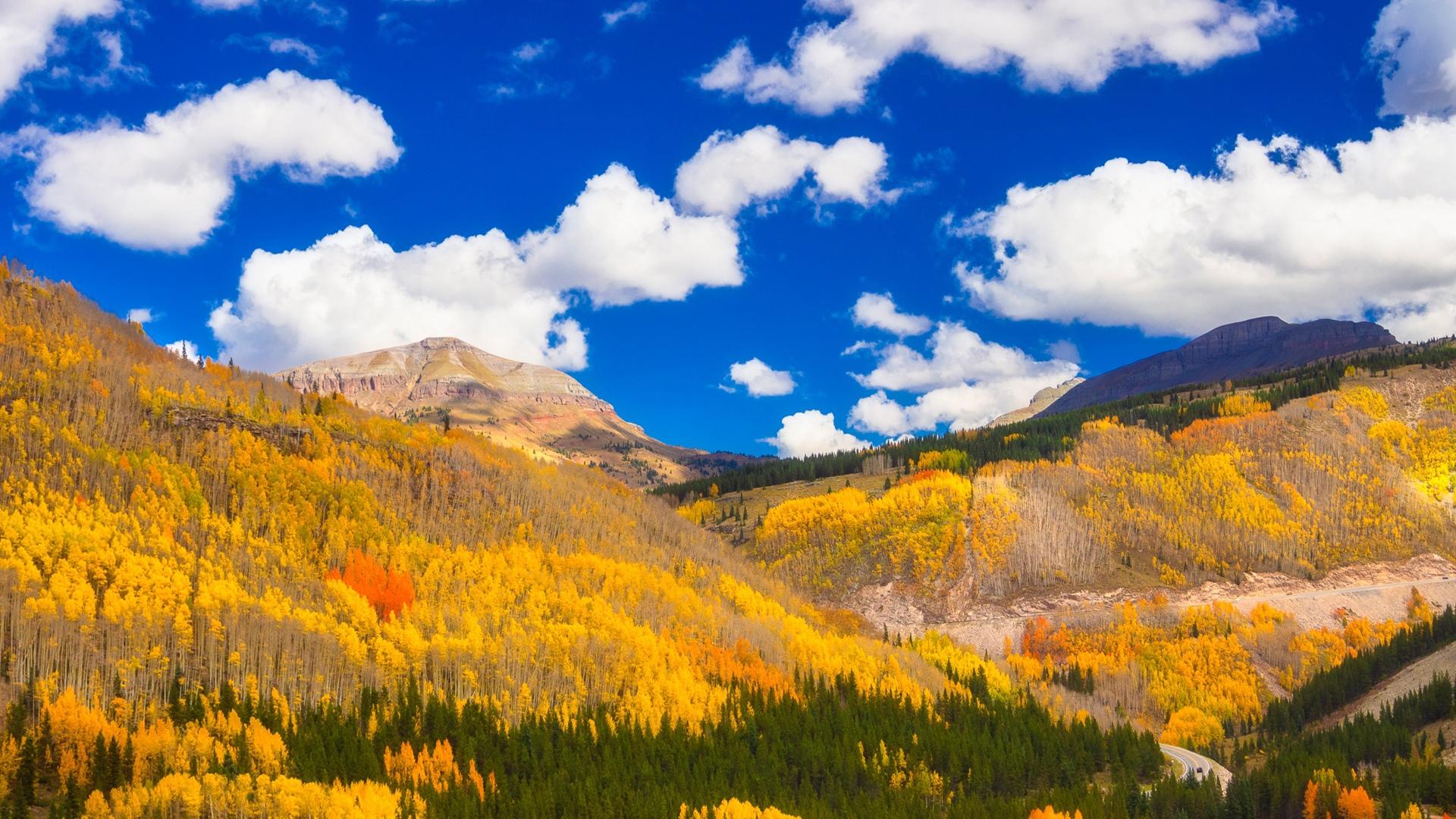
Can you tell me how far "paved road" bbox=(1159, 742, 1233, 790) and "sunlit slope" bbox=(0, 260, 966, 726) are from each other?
985 inches

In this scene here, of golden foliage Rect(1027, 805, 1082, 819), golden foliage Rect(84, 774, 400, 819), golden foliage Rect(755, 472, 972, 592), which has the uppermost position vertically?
golden foliage Rect(755, 472, 972, 592)

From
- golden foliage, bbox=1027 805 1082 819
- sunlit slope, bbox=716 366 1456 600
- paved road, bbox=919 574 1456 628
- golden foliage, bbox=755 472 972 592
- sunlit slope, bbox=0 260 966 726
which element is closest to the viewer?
golden foliage, bbox=1027 805 1082 819

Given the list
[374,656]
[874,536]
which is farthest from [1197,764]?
[874,536]

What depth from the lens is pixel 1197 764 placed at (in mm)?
97750

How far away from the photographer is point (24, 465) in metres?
89.0

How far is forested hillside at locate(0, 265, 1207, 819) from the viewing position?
6475 cm

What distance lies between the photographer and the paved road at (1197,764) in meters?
91.2

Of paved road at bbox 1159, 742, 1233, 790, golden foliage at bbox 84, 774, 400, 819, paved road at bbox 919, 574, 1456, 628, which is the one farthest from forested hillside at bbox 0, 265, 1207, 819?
paved road at bbox 919, 574, 1456, 628

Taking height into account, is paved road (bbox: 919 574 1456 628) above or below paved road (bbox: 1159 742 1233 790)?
above

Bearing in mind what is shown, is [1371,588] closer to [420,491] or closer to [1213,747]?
[1213,747]

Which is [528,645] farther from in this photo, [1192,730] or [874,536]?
[874,536]

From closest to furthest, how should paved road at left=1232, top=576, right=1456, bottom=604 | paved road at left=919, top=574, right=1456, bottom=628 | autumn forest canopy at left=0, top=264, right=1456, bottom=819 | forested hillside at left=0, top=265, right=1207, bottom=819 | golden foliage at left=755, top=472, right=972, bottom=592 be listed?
forested hillside at left=0, top=265, right=1207, bottom=819 → autumn forest canopy at left=0, top=264, right=1456, bottom=819 → paved road at left=919, top=574, right=1456, bottom=628 → paved road at left=1232, top=576, right=1456, bottom=604 → golden foliage at left=755, top=472, right=972, bottom=592

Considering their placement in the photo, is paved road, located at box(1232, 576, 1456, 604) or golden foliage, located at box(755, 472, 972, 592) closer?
paved road, located at box(1232, 576, 1456, 604)

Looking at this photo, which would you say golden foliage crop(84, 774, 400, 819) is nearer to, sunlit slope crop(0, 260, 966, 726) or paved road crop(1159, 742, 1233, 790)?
sunlit slope crop(0, 260, 966, 726)
